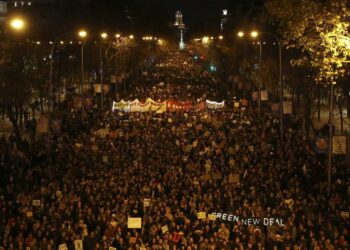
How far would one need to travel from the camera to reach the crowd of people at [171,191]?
17531 millimetres

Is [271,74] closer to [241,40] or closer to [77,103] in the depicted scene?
[77,103]

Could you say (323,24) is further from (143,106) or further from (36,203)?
(143,106)

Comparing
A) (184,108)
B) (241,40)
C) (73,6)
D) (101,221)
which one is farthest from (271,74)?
(101,221)

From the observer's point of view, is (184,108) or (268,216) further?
(184,108)

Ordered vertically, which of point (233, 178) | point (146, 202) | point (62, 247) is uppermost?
point (233, 178)

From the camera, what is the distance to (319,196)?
21.6m

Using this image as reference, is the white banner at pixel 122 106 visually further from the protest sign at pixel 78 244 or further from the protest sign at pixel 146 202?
the protest sign at pixel 78 244

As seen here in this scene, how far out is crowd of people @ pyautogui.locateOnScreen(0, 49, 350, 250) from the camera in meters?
17.5

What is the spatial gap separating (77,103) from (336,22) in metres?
26.2

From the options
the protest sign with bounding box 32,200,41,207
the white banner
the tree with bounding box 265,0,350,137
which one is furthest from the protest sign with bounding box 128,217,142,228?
the white banner

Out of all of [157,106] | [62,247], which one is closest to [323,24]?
[62,247]

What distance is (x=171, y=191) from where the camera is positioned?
21969 millimetres

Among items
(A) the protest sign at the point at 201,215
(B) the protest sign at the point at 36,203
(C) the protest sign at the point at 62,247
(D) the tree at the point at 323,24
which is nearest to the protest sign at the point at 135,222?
(A) the protest sign at the point at 201,215

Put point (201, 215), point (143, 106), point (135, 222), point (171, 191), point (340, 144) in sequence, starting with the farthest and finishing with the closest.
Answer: point (143, 106) → point (340, 144) → point (171, 191) → point (201, 215) → point (135, 222)
